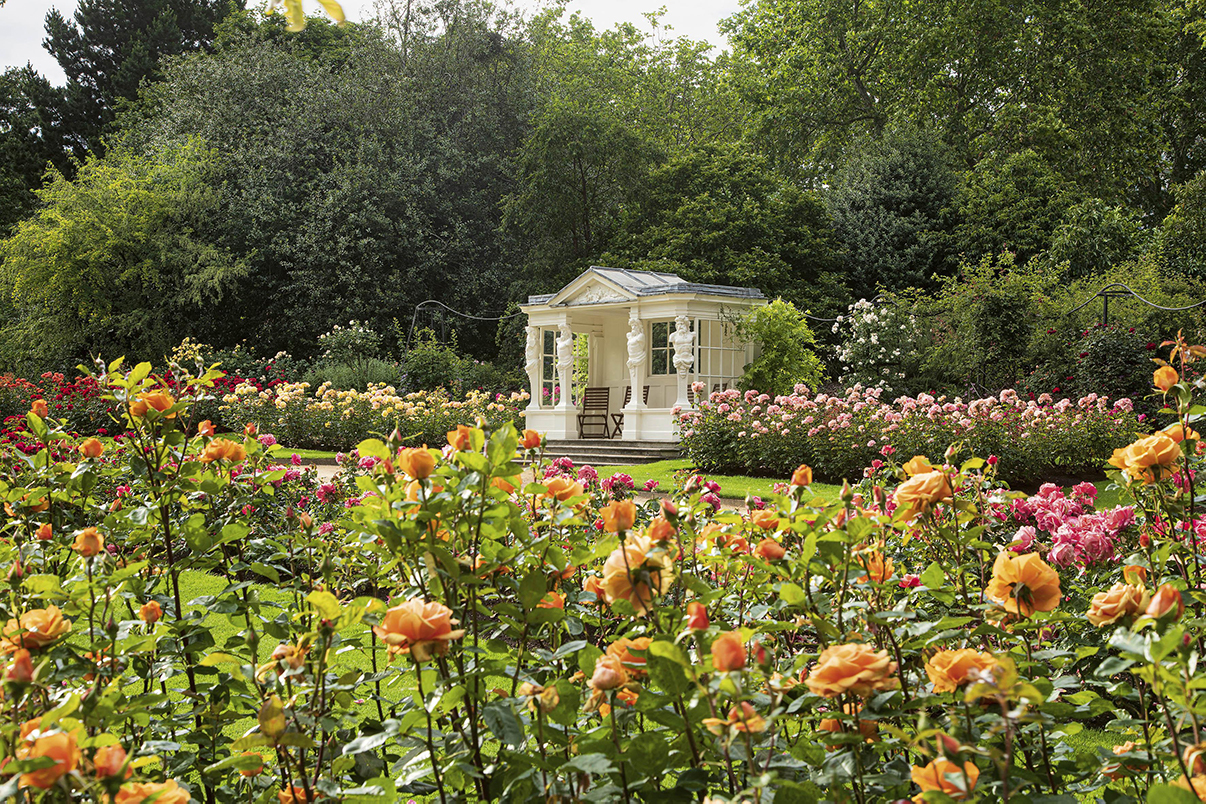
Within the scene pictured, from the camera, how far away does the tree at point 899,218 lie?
70.5 feet

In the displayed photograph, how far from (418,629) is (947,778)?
0.56 metres

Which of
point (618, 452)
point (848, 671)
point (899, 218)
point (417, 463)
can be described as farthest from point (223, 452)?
point (899, 218)

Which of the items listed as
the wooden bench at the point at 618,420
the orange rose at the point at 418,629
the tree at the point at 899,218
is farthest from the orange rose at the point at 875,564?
the tree at the point at 899,218

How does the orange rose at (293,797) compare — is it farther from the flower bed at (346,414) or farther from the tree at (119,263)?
the tree at (119,263)

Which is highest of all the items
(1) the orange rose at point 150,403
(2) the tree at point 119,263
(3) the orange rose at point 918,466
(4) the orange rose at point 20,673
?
(2) the tree at point 119,263

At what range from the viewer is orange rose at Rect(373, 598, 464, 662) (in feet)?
3.43

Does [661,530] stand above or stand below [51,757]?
above

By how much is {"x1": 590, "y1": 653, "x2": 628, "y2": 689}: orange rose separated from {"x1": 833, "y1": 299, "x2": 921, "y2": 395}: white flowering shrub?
14549mm

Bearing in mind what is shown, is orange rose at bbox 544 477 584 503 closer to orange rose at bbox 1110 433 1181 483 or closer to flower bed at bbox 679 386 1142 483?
orange rose at bbox 1110 433 1181 483

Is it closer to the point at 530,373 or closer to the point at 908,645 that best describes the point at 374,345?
the point at 530,373

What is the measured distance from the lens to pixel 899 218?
71.0 ft

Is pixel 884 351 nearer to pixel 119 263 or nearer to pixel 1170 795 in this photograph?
pixel 1170 795

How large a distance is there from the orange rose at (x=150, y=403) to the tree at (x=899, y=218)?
69.4ft

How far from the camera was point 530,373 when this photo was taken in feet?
52.8
